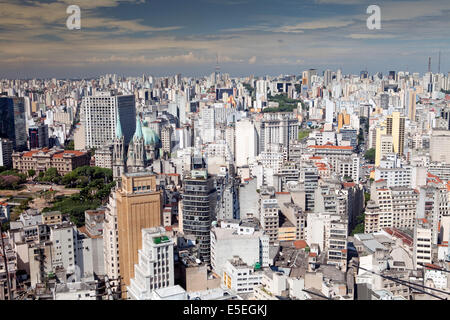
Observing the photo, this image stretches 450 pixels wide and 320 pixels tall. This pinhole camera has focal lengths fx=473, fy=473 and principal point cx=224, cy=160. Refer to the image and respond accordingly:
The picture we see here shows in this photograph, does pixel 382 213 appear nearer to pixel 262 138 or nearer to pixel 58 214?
pixel 58 214

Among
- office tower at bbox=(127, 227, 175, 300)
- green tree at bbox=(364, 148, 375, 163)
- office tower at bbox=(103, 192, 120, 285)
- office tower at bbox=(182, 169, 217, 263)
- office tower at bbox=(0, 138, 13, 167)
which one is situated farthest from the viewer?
green tree at bbox=(364, 148, 375, 163)

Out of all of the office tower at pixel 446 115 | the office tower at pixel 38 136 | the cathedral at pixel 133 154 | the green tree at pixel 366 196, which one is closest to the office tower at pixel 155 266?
the green tree at pixel 366 196

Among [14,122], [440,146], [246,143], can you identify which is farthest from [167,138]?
[440,146]

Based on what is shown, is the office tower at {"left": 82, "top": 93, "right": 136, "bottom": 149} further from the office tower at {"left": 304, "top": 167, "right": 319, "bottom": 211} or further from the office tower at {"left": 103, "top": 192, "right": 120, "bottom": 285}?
the office tower at {"left": 103, "top": 192, "right": 120, "bottom": 285}

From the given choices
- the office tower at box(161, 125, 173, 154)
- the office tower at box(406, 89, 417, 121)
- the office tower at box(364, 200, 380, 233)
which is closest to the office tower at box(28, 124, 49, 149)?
the office tower at box(161, 125, 173, 154)

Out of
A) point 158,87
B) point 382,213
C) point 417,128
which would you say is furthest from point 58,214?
point 417,128

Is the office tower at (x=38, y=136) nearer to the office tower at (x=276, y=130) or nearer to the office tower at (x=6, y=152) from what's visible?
the office tower at (x=6, y=152)
